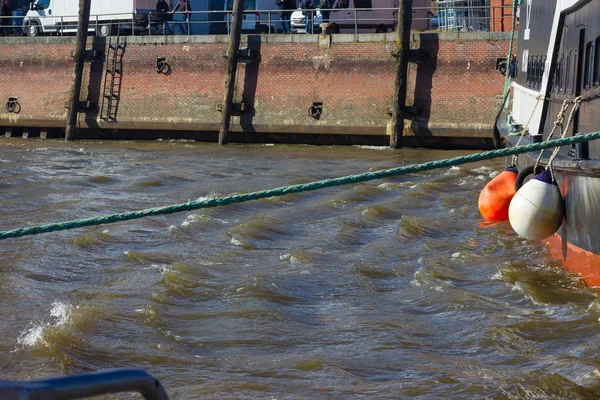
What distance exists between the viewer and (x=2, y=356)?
7250 millimetres

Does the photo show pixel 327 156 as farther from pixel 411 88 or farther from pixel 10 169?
pixel 10 169

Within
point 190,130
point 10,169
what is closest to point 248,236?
point 10,169

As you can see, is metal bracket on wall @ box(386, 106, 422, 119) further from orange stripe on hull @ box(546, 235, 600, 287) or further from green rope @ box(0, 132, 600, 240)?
green rope @ box(0, 132, 600, 240)

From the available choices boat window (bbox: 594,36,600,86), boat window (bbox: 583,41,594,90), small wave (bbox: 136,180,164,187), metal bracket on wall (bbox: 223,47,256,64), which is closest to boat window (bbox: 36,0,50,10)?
metal bracket on wall (bbox: 223,47,256,64)

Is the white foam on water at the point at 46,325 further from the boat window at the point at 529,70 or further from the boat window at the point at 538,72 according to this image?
the boat window at the point at 529,70

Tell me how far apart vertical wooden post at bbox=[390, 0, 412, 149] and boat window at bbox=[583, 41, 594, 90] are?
14698 millimetres

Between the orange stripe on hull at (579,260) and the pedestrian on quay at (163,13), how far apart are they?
67.4ft

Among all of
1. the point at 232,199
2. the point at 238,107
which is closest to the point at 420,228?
the point at 232,199

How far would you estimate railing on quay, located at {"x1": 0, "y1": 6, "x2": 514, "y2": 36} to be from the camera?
26703mm

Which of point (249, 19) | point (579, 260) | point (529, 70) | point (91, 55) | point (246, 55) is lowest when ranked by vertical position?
point (579, 260)

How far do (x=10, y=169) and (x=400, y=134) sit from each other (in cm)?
894

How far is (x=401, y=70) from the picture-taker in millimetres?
23859

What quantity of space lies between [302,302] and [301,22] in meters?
21.3

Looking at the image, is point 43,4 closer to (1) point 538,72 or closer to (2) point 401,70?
(2) point 401,70
